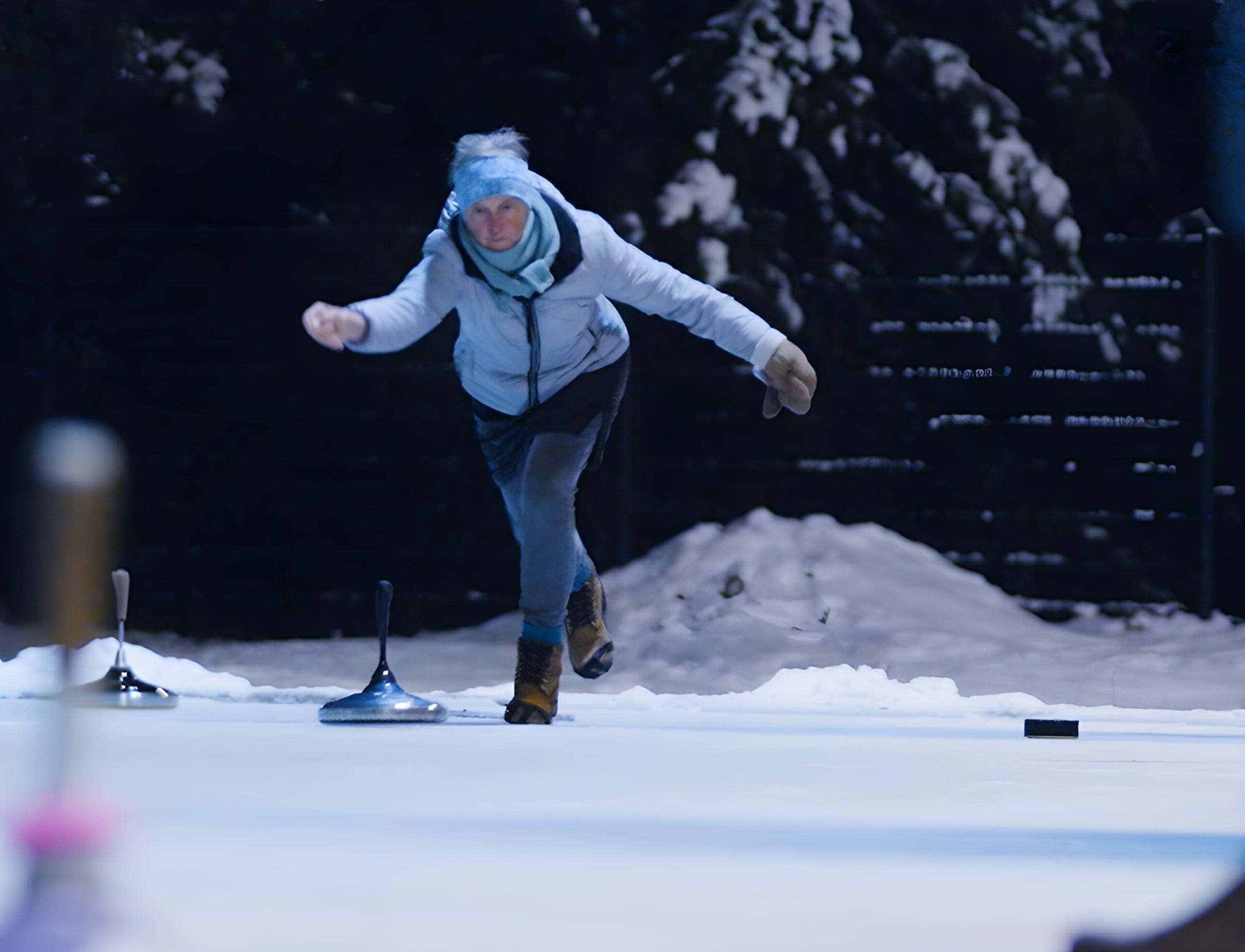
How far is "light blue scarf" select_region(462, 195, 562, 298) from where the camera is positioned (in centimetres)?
374

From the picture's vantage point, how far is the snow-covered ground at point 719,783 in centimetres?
154

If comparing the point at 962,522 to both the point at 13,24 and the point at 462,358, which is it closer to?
the point at 462,358

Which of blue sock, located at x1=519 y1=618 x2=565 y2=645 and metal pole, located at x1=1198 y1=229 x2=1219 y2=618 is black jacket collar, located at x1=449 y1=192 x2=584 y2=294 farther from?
metal pole, located at x1=1198 y1=229 x2=1219 y2=618

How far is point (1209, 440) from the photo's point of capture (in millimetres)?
6473

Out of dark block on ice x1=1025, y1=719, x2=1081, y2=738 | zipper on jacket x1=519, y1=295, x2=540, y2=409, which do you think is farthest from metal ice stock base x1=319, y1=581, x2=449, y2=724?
dark block on ice x1=1025, y1=719, x2=1081, y2=738

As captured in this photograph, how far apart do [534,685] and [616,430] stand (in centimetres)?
267

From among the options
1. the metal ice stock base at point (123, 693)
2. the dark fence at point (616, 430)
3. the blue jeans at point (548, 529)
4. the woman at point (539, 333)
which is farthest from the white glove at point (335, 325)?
the dark fence at point (616, 430)

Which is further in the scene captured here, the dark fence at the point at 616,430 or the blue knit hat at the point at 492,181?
the dark fence at the point at 616,430

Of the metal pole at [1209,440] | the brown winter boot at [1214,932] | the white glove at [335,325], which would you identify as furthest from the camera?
the metal pole at [1209,440]

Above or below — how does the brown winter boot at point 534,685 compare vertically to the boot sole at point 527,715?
above

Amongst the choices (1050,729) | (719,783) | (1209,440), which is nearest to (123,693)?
(719,783)

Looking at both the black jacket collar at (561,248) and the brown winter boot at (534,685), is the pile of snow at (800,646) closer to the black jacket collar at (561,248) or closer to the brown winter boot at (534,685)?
the brown winter boot at (534,685)

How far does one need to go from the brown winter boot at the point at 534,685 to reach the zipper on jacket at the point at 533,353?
619 millimetres

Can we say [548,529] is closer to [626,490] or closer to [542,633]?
[542,633]
